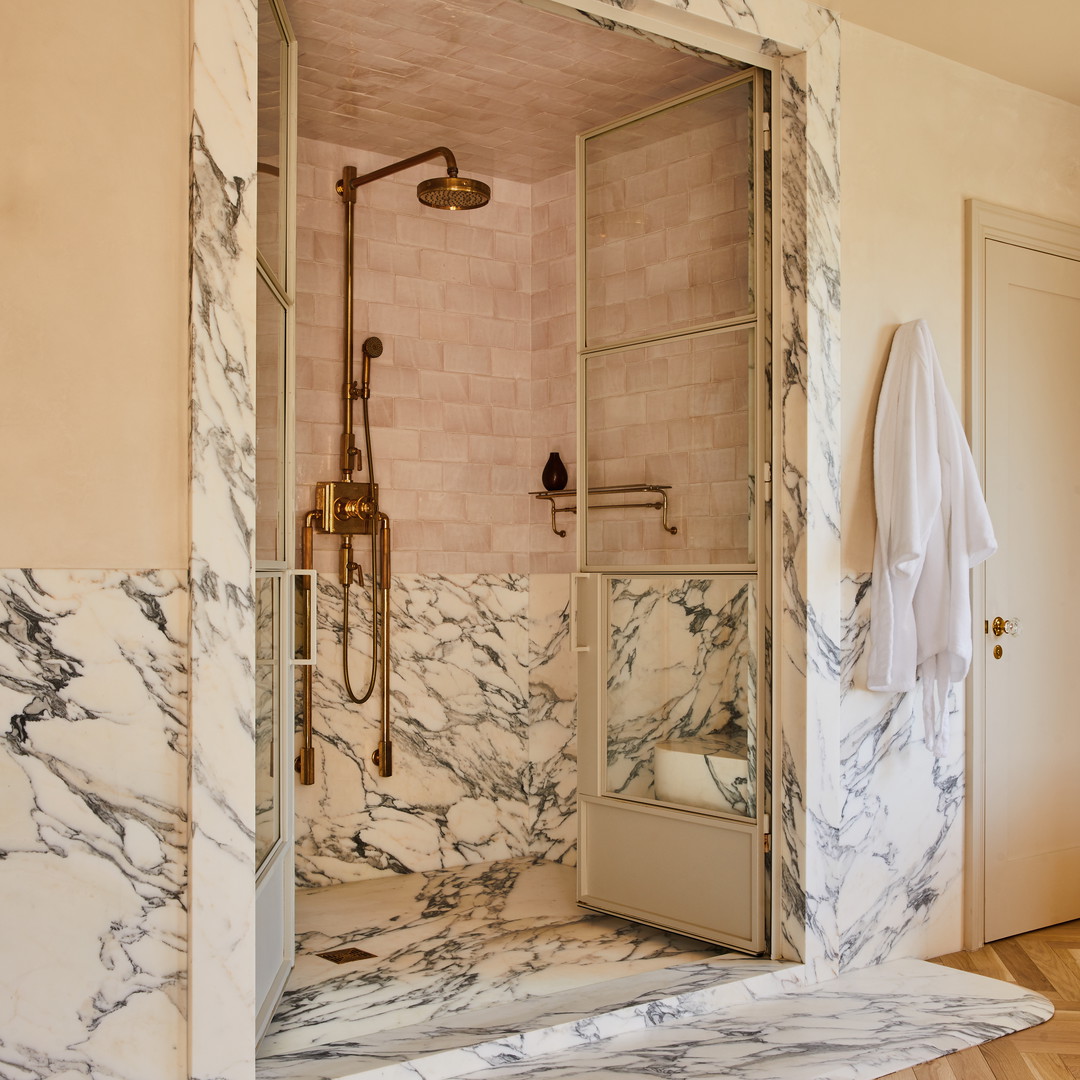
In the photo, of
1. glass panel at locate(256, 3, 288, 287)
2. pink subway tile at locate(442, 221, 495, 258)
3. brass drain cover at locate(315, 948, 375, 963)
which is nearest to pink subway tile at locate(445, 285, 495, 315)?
pink subway tile at locate(442, 221, 495, 258)

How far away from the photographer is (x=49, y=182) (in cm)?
229

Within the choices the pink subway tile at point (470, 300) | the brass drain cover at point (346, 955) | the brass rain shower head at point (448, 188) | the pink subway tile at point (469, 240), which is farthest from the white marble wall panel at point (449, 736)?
the brass rain shower head at point (448, 188)

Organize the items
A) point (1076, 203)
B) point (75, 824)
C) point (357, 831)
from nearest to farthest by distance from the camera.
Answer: point (75, 824) < point (1076, 203) < point (357, 831)

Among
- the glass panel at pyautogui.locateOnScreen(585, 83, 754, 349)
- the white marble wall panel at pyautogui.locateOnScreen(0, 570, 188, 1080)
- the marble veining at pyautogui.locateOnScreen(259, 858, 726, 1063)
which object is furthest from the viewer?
the glass panel at pyautogui.locateOnScreen(585, 83, 754, 349)

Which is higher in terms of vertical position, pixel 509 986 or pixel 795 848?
pixel 795 848

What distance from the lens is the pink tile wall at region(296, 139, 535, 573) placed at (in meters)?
4.42

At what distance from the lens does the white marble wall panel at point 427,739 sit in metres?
4.39

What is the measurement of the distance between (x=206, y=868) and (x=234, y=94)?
4.99 ft

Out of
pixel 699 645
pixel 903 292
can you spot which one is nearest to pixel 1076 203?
pixel 903 292

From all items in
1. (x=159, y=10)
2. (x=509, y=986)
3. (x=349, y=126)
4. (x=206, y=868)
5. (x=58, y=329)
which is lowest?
(x=509, y=986)

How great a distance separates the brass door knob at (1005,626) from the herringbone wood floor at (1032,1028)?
3.17ft

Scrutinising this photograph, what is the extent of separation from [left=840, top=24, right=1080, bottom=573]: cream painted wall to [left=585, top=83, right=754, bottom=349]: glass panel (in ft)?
1.02

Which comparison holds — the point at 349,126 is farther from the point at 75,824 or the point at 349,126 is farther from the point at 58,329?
the point at 75,824

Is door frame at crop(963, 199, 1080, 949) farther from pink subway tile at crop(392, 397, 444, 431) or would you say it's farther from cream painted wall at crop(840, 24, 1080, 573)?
pink subway tile at crop(392, 397, 444, 431)
